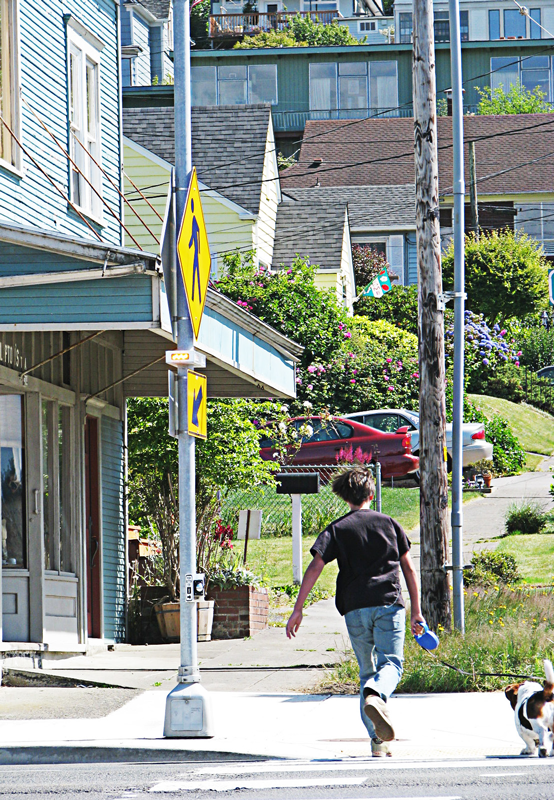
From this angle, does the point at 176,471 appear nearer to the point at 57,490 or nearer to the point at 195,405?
the point at 57,490

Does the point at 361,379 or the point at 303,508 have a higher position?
the point at 361,379

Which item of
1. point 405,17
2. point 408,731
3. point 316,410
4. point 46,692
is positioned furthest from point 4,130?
point 405,17

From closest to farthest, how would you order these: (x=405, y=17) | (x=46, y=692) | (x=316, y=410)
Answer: (x=46, y=692) → (x=316, y=410) → (x=405, y=17)

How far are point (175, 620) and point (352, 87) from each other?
4761 cm

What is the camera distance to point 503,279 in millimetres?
37469

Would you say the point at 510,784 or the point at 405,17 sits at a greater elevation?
the point at 405,17

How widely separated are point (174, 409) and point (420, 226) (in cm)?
450

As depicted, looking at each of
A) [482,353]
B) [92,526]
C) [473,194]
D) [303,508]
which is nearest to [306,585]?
[92,526]

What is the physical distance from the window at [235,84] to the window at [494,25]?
57.1ft

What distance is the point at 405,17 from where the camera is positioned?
68.4 m

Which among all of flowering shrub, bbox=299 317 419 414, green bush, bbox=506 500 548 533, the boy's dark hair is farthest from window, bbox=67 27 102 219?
flowering shrub, bbox=299 317 419 414

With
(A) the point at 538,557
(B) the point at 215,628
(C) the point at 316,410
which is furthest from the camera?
(C) the point at 316,410

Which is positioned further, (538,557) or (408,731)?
(538,557)

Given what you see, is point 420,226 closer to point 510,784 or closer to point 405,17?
point 510,784
